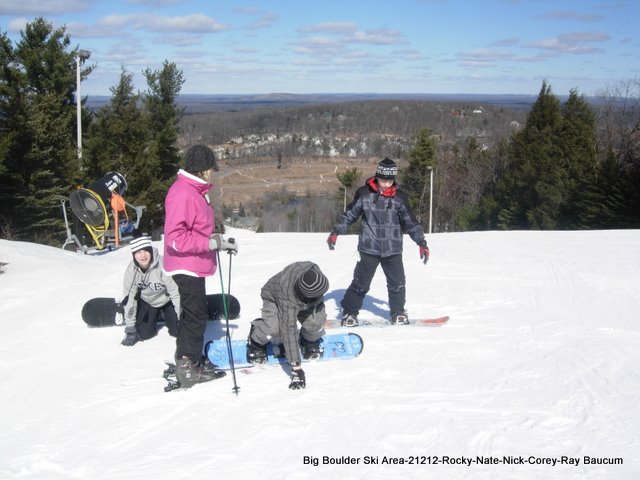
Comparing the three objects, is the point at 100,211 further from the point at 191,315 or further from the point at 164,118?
the point at 164,118

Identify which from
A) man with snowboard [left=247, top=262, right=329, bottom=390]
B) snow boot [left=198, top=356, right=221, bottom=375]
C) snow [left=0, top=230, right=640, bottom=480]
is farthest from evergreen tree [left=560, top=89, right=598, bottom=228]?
snow boot [left=198, top=356, right=221, bottom=375]

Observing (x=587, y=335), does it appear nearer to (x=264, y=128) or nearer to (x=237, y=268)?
(x=237, y=268)

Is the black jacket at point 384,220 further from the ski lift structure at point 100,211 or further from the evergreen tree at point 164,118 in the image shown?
the evergreen tree at point 164,118

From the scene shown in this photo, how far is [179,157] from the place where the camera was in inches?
1490

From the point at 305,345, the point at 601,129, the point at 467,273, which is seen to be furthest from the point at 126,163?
Result: the point at 601,129

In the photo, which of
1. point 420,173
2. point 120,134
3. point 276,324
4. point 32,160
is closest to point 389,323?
point 276,324

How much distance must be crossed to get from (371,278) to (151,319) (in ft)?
7.86

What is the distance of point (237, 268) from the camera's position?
33.3ft

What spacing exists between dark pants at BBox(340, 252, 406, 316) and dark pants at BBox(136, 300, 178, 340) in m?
1.88

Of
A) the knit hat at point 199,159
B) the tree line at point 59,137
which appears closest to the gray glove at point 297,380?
the knit hat at point 199,159

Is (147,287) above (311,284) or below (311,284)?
below

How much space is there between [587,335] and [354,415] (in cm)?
308

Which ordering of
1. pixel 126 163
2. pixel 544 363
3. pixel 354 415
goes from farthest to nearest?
pixel 126 163
pixel 544 363
pixel 354 415

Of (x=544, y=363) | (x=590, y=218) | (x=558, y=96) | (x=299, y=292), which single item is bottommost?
(x=590, y=218)
